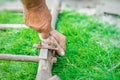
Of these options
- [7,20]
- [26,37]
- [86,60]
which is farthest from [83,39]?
[7,20]

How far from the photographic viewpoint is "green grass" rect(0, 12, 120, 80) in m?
3.37

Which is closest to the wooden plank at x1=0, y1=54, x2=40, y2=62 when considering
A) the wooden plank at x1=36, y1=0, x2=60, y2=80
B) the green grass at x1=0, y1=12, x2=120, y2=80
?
the wooden plank at x1=36, y1=0, x2=60, y2=80

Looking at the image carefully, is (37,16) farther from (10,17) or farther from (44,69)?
(10,17)

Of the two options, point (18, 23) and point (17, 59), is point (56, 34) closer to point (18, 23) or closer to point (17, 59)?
point (17, 59)

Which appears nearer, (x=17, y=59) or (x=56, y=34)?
(x=17, y=59)

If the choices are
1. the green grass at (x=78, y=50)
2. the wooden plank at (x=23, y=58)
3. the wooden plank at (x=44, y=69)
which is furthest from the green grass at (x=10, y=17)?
the wooden plank at (x=44, y=69)

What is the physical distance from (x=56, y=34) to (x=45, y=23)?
42 centimetres

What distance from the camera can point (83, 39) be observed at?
3928 millimetres

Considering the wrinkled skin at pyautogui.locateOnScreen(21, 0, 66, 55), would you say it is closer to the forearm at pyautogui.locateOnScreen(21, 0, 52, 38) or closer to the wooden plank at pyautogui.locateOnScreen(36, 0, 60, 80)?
the forearm at pyautogui.locateOnScreen(21, 0, 52, 38)

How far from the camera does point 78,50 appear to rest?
3.73m

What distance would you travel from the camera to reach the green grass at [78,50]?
3367mm

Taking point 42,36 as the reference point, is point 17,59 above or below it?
below

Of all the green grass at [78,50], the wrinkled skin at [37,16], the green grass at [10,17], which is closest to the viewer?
the wrinkled skin at [37,16]

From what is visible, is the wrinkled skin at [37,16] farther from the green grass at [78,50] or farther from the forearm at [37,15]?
the green grass at [78,50]
